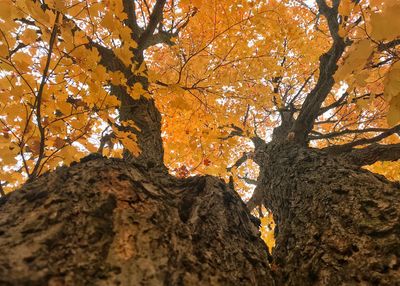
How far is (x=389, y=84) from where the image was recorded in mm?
1188

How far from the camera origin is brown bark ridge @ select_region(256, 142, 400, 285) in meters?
1.33

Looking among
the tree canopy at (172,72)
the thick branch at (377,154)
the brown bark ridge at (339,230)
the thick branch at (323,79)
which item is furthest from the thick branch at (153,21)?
the thick branch at (377,154)

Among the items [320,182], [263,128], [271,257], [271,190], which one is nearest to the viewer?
[271,257]

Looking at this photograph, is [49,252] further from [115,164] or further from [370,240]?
[370,240]

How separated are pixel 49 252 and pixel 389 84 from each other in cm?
135

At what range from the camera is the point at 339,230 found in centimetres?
163

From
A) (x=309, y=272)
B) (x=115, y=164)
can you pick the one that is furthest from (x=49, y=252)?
(x=309, y=272)

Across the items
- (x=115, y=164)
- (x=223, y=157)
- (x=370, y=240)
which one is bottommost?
(x=370, y=240)

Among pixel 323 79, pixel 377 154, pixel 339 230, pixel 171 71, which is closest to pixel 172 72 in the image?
pixel 171 71

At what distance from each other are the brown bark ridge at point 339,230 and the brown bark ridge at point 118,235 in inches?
8.1

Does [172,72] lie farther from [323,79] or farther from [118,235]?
[118,235]

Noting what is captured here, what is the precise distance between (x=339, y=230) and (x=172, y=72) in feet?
13.5

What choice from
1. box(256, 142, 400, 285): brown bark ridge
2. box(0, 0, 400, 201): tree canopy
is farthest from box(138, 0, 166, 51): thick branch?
box(256, 142, 400, 285): brown bark ridge

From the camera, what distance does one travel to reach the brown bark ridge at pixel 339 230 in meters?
1.33
